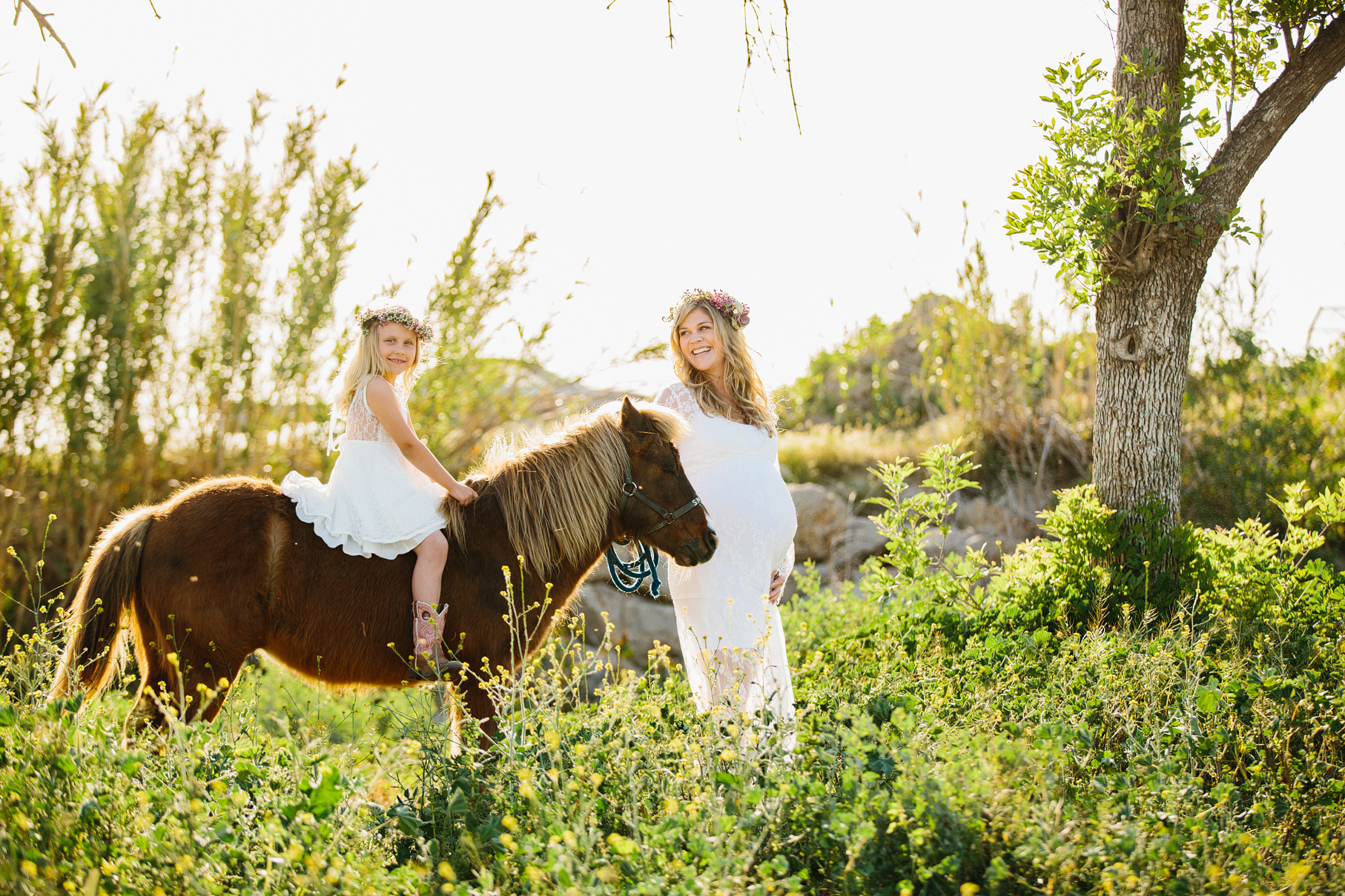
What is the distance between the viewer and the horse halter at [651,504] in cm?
346

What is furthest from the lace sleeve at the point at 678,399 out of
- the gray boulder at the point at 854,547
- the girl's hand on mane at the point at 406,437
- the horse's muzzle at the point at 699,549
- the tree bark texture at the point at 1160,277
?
the gray boulder at the point at 854,547

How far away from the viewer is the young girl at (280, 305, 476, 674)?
127 inches

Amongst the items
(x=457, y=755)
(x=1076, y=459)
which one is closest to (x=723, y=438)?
(x=457, y=755)

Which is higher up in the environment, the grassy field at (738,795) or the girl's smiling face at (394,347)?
the girl's smiling face at (394,347)

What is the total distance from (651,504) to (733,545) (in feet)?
1.52

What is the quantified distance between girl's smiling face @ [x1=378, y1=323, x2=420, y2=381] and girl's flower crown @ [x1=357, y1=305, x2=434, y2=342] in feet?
0.06

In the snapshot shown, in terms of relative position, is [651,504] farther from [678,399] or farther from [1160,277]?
[1160,277]

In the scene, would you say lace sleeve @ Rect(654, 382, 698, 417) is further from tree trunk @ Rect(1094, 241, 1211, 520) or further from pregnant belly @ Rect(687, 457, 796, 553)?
tree trunk @ Rect(1094, 241, 1211, 520)

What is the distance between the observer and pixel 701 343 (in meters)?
3.99

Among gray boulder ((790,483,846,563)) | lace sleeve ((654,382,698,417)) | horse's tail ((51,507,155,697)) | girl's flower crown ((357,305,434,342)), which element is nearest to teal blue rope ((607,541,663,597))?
lace sleeve ((654,382,698,417))

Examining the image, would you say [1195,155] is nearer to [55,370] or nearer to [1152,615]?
[1152,615]

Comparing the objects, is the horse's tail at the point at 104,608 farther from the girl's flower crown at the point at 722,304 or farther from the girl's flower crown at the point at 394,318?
the girl's flower crown at the point at 722,304

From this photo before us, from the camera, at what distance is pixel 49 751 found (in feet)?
6.84

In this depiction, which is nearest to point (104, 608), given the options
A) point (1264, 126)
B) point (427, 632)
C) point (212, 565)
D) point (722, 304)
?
point (212, 565)
